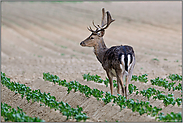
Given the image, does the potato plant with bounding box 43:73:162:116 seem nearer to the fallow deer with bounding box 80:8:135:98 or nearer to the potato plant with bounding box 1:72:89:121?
the fallow deer with bounding box 80:8:135:98

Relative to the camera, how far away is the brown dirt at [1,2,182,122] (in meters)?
9.92

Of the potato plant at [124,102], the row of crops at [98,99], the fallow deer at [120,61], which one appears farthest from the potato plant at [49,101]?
the fallow deer at [120,61]

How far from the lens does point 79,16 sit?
3738cm

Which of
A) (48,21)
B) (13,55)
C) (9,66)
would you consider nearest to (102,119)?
(9,66)

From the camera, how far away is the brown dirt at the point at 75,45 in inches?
391

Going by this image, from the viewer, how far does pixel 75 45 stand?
24.8 meters

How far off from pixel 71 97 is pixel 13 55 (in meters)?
11.6

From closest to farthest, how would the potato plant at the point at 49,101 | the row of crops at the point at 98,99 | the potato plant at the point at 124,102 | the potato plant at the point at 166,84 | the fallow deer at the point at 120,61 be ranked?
1. the row of crops at the point at 98,99
2. the potato plant at the point at 124,102
3. the potato plant at the point at 49,101
4. the fallow deer at the point at 120,61
5. the potato plant at the point at 166,84

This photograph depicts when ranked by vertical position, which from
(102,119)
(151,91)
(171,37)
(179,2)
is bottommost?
(102,119)

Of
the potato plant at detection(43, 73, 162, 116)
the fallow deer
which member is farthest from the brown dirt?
the fallow deer

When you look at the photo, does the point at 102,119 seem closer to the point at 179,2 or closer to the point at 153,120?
the point at 153,120

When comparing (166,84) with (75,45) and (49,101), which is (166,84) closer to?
(49,101)

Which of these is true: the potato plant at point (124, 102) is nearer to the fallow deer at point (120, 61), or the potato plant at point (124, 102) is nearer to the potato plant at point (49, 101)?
the fallow deer at point (120, 61)

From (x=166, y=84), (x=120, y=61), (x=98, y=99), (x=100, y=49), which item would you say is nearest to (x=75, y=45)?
(x=166, y=84)
